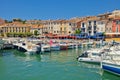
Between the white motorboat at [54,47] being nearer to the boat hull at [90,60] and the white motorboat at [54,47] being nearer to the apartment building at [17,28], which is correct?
the boat hull at [90,60]

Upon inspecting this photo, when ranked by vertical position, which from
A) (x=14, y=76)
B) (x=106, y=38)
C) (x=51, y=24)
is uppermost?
(x=51, y=24)

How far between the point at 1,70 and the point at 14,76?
3.93m

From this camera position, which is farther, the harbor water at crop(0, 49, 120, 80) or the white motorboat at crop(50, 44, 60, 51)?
the white motorboat at crop(50, 44, 60, 51)

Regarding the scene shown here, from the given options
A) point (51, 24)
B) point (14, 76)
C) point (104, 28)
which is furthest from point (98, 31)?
point (14, 76)

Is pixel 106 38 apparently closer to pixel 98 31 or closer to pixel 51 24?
pixel 98 31

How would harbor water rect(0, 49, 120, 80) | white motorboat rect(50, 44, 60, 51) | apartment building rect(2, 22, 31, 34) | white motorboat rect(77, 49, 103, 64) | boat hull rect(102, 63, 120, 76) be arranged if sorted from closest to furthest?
boat hull rect(102, 63, 120, 76) → harbor water rect(0, 49, 120, 80) → white motorboat rect(77, 49, 103, 64) → white motorboat rect(50, 44, 60, 51) → apartment building rect(2, 22, 31, 34)

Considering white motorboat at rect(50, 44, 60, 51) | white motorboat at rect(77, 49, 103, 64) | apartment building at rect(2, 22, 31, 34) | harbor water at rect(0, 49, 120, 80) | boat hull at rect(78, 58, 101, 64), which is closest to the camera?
harbor water at rect(0, 49, 120, 80)

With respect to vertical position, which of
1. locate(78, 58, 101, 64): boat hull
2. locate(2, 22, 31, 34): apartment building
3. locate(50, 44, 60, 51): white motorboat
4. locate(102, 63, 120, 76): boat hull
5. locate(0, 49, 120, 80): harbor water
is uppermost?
locate(2, 22, 31, 34): apartment building

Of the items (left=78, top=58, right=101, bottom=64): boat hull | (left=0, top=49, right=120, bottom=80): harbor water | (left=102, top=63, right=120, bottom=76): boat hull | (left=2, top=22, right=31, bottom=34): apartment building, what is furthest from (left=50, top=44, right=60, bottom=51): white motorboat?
(left=2, top=22, right=31, bottom=34): apartment building

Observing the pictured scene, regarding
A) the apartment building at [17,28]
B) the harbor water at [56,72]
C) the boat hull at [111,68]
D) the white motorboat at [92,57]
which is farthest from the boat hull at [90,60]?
the apartment building at [17,28]

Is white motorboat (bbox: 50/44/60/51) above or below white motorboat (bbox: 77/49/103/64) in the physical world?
above

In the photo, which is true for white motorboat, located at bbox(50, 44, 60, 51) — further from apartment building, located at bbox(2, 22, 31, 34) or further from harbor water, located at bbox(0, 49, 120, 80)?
apartment building, located at bbox(2, 22, 31, 34)

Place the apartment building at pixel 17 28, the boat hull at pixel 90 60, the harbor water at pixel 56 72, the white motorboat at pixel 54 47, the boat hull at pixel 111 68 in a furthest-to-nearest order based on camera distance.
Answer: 1. the apartment building at pixel 17 28
2. the white motorboat at pixel 54 47
3. the boat hull at pixel 90 60
4. the harbor water at pixel 56 72
5. the boat hull at pixel 111 68

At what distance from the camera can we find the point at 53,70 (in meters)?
29.5
